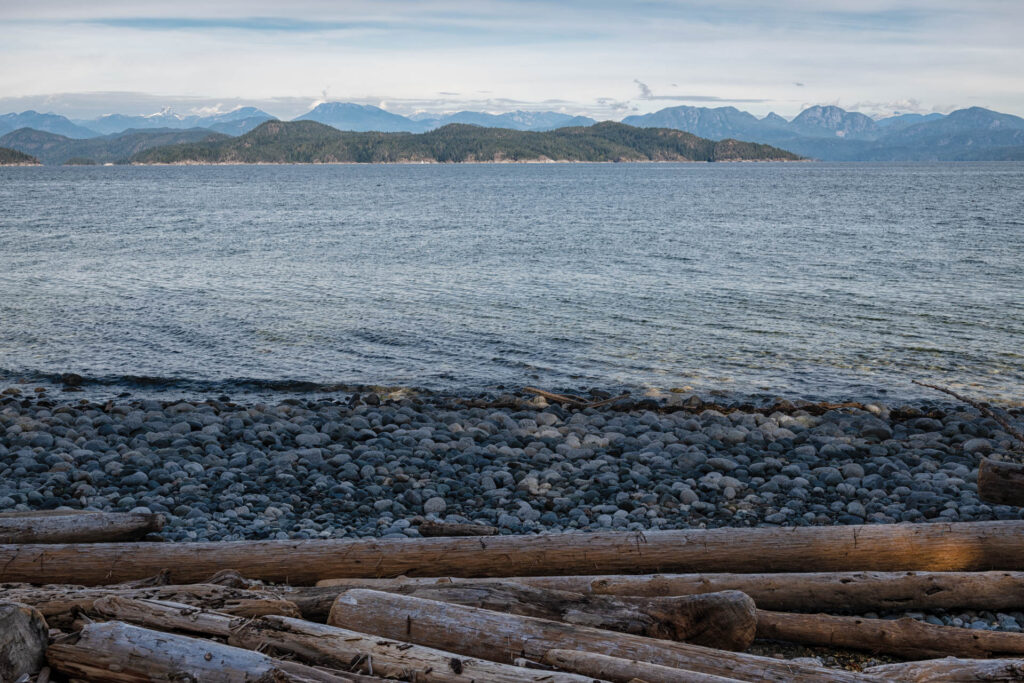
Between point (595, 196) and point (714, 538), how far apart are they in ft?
314

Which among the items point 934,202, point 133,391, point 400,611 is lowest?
point 133,391

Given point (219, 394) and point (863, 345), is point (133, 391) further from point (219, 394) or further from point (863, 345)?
point (863, 345)

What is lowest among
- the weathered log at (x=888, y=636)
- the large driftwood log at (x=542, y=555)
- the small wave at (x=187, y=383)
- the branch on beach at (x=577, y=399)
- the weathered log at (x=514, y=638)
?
the small wave at (x=187, y=383)

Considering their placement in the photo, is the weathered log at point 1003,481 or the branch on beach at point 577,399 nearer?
the weathered log at point 1003,481

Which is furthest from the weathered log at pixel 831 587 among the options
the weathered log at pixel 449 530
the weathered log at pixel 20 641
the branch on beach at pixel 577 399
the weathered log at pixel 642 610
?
the branch on beach at pixel 577 399

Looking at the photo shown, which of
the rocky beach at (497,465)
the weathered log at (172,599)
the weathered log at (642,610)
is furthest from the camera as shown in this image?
the rocky beach at (497,465)

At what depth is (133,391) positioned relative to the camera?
1717 cm

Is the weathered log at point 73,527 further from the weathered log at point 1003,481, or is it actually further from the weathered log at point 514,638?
the weathered log at point 1003,481

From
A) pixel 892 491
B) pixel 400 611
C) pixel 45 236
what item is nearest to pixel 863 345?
pixel 892 491

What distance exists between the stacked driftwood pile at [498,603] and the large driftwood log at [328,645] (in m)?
0.01

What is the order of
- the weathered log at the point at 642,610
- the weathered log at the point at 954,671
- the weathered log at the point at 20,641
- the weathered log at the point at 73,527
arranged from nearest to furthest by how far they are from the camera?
1. the weathered log at the point at 20,641
2. the weathered log at the point at 954,671
3. the weathered log at the point at 642,610
4. the weathered log at the point at 73,527

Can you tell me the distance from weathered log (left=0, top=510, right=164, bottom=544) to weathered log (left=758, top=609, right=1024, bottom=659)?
210 inches

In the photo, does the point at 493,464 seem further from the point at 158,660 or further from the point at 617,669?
the point at 158,660

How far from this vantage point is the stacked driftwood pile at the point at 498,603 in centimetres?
457
